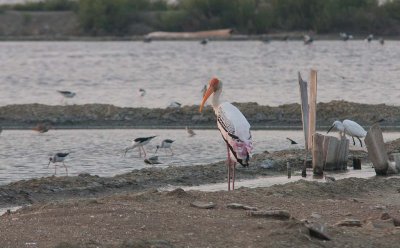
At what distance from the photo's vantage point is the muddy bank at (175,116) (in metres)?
25.6

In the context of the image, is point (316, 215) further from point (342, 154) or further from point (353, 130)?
point (353, 130)

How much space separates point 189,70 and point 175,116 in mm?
23169

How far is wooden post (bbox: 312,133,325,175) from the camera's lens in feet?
55.2

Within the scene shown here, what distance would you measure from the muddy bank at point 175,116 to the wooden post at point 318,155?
8031 mm

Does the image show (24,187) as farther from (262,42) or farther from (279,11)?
(279,11)

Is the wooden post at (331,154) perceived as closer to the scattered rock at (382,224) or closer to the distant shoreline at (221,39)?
the scattered rock at (382,224)

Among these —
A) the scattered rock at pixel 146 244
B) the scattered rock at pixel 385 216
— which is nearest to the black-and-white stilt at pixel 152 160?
the scattered rock at pixel 385 216

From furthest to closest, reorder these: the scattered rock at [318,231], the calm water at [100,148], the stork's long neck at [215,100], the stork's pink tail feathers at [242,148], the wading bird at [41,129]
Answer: the wading bird at [41,129] < the calm water at [100,148] < the stork's long neck at [215,100] < the stork's pink tail feathers at [242,148] < the scattered rock at [318,231]

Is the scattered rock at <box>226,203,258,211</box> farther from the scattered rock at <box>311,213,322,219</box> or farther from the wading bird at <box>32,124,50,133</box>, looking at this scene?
the wading bird at <box>32,124,50,133</box>

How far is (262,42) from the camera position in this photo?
7488 cm

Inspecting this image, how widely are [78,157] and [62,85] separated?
21.5 meters

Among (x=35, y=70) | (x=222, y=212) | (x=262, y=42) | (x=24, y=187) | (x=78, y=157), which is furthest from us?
(x=262, y=42)

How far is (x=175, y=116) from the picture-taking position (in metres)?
27.1

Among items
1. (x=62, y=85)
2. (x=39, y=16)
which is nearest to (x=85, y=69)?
(x=62, y=85)
